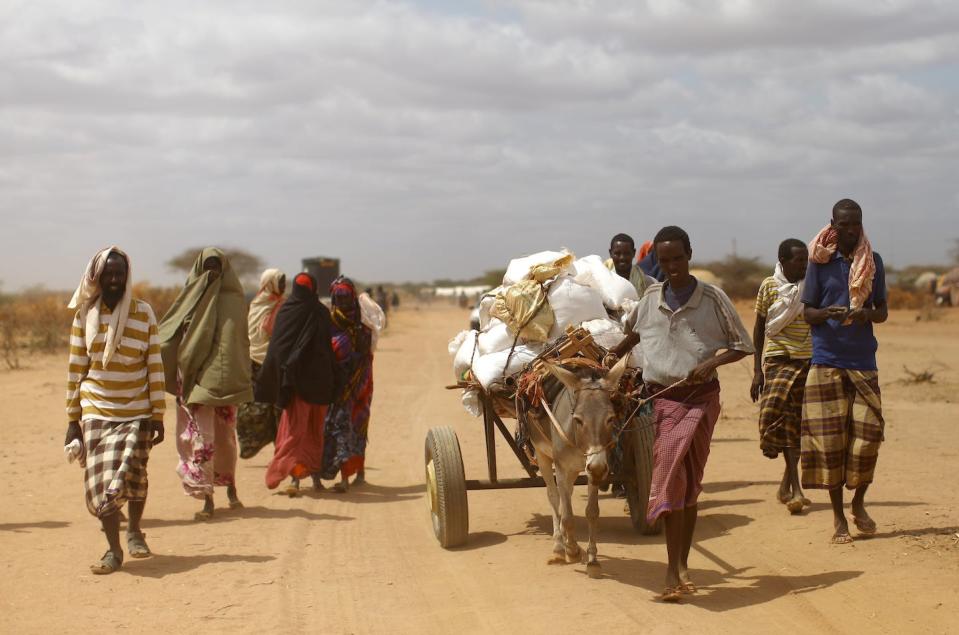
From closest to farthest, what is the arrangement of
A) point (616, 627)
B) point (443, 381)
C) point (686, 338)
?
point (616, 627), point (686, 338), point (443, 381)

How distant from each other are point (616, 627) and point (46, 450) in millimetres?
10080

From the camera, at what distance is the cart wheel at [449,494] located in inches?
311

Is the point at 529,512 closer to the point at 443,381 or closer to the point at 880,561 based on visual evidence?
the point at 880,561

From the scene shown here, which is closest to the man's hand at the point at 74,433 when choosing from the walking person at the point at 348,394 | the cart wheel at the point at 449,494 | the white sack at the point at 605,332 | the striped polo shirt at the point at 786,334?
the cart wheel at the point at 449,494

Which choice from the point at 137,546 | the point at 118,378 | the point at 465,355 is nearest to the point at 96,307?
the point at 118,378

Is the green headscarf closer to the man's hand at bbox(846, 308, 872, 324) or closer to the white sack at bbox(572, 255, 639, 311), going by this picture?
the white sack at bbox(572, 255, 639, 311)

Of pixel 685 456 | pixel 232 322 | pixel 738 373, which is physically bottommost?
pixel 738 373

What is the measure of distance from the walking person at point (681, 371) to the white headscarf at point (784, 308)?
96.0 inches

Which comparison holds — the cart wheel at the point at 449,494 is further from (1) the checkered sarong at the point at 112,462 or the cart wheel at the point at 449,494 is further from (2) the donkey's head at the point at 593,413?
(1) the checkered sarong at the point at 112,462

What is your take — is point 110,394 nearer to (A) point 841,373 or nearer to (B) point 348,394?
(B) point 348,394

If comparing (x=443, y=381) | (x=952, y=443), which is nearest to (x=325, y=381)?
(x=952, y=443)

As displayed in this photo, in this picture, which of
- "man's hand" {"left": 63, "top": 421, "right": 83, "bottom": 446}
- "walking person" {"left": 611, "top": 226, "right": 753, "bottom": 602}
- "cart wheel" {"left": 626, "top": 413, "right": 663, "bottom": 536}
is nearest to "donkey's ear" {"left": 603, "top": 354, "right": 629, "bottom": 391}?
"walking person" {"left": 611, "top": 226, "right": 753, "bottom": 602}

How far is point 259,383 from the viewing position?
417 inches

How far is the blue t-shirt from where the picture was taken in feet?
23.9
